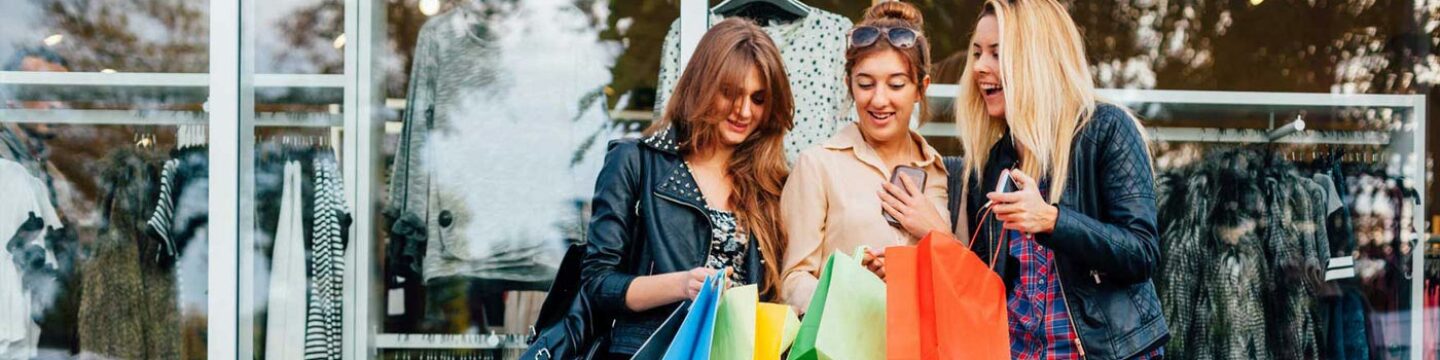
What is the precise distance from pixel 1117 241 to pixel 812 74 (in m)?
1.66

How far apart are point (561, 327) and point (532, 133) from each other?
1.64 metres

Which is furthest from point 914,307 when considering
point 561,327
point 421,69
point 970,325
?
point 421,69

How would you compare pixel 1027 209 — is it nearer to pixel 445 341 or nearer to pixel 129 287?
pixel 445 341

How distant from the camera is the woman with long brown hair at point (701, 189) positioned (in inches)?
104

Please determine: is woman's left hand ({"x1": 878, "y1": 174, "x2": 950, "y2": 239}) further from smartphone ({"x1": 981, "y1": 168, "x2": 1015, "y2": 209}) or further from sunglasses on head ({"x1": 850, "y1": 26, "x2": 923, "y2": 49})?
sunglasses on head ({"x1": 850, "y1": 26, "x2": 923, "y2": 49})

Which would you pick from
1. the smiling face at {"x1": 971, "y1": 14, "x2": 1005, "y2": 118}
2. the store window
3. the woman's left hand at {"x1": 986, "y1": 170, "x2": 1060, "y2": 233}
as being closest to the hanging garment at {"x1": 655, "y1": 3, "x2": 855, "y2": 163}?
the store window

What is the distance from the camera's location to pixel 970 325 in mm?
2330

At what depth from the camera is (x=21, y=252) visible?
4.08 metres

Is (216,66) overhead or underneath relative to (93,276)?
overhead

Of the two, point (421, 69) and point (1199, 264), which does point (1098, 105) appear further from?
point (421, 69)

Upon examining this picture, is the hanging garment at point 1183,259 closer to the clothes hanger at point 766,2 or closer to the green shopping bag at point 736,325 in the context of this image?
the clothes hanger at point 766,2

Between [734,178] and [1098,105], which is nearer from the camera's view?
[1098,105]

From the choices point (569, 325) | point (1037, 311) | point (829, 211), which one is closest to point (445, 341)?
point (569, 325)

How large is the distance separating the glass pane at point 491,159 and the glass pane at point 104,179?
0.63 metres
